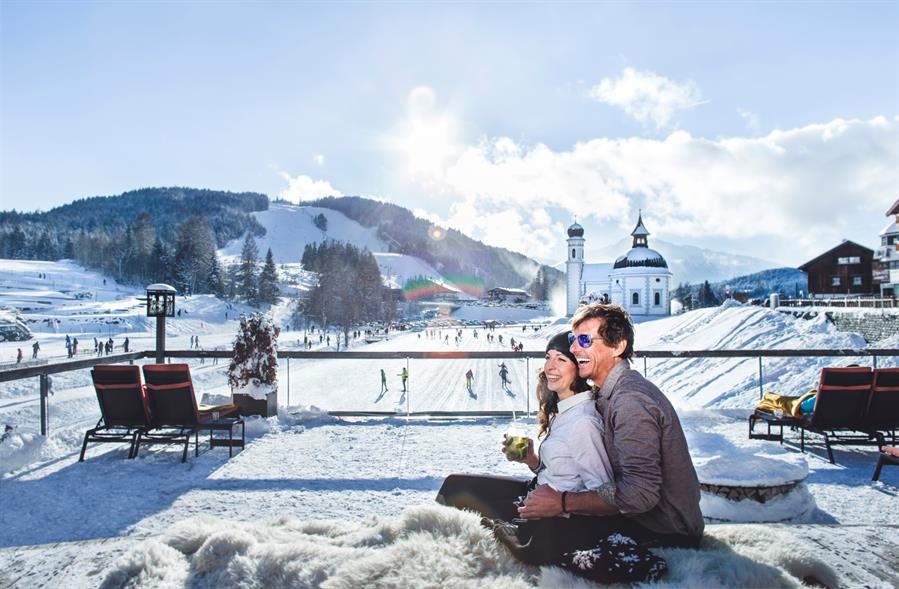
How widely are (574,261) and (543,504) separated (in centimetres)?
8129

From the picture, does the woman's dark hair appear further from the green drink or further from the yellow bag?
the yellow bag

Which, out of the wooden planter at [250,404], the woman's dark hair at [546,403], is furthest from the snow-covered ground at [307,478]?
the woman's dark hair at [546,403]

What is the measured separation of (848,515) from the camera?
427 centimetres

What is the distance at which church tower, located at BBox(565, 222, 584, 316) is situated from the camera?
263 ft

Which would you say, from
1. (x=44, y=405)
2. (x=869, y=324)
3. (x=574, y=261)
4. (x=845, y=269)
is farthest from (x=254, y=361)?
(x=574, y=261)

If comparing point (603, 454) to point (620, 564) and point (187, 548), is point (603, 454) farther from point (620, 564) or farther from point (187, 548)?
point (187, 548)

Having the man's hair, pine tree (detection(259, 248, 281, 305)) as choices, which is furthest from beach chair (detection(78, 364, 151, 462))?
pine tree (detection(259, 248, 281, 305))

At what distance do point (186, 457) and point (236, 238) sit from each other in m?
183

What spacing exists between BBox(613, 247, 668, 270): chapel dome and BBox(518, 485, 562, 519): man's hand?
2782 inches

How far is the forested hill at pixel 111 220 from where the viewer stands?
360 ft

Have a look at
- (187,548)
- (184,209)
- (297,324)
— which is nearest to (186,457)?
(187,548)

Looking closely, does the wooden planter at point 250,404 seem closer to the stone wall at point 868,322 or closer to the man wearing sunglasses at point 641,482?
the man wearing sunglasses at point 641,482

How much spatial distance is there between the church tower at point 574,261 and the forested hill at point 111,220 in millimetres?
80663

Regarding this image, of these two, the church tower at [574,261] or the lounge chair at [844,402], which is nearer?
the lounge chair at [844,402]
